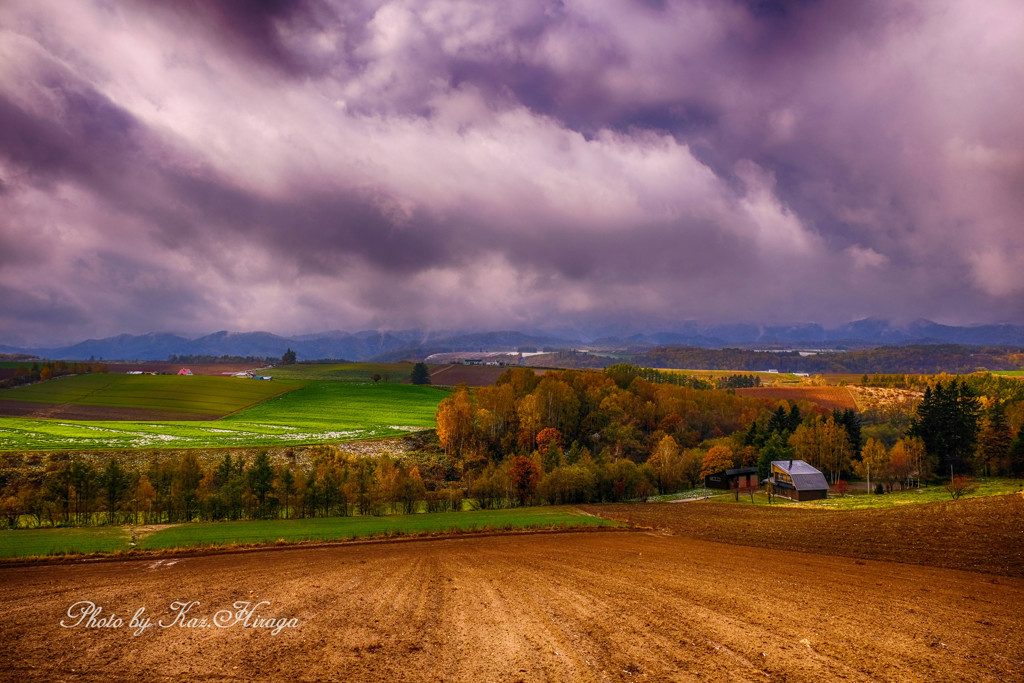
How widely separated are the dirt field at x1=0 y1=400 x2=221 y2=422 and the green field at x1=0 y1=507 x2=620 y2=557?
72.7 metres

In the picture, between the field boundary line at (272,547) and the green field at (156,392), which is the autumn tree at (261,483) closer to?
the field boundary line at (272,547)

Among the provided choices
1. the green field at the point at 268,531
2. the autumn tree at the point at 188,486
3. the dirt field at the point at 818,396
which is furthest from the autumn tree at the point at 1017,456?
the autumn tree at the point at 188,486

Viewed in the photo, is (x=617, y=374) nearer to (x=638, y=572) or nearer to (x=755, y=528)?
(x=755, y=528)

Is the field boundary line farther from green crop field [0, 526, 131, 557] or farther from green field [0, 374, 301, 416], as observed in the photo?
green field [0, 374, 301, 416]

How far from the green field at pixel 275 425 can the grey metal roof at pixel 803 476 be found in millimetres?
64960

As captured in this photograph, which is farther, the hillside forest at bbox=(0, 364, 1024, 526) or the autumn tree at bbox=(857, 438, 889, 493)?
the autumn tree at bbox=(857, 438, 889, 493)

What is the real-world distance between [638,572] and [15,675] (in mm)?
25486

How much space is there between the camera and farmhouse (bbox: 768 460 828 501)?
224 ft

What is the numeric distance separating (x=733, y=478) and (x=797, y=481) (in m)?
10.3

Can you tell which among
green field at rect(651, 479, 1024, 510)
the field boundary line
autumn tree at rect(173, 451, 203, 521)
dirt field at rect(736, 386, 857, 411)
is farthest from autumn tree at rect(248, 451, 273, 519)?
dirt field at rect(736, 386, 857, 411)

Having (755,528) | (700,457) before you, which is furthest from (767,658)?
(700,457)

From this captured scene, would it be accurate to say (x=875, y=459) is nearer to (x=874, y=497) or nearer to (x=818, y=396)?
(x=874, y=497)

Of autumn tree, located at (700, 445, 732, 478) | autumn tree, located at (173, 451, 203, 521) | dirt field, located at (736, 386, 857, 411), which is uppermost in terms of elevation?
autumn tree, located at (173, 451, 203, 521)

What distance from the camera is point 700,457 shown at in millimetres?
83438
